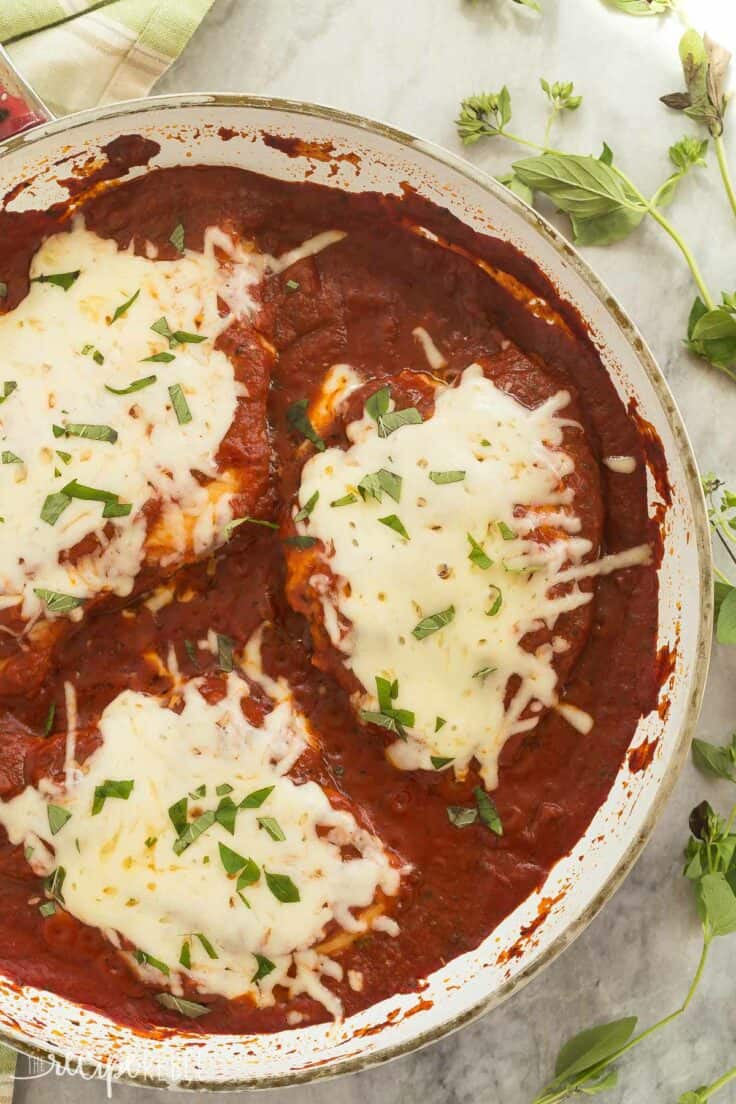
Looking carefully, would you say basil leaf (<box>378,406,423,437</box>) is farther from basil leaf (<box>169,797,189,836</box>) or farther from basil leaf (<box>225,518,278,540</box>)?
basil leaf (<box>169,797,189,836</box>)

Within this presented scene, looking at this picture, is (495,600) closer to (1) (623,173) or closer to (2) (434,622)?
(2) (434,622)

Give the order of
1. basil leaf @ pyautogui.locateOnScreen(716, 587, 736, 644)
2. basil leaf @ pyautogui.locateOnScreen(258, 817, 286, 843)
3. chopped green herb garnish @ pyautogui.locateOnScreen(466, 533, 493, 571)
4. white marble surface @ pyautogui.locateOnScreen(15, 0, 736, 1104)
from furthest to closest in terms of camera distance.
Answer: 1. white marble surface @ pyautogui.locateOnScreen(15, 0, 736, 1104)
2. basil leaf @ pyautogui.locateOnScreen(716, 587, 736, 644)
3. basil leaf @ pyautogui.locateOnScreen(258, 817, 286, 843)
4. chopped green herb garnish @ pyautogui.locateOnScreen(466, 533, 493, 571)

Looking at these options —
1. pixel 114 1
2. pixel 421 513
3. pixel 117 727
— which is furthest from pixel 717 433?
pixel 114 1

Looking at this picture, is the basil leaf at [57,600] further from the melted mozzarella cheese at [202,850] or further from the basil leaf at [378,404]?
the basil leaf at [378,404]

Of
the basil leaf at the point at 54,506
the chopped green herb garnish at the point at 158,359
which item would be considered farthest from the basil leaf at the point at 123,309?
the basil leaf at the point at 54,506

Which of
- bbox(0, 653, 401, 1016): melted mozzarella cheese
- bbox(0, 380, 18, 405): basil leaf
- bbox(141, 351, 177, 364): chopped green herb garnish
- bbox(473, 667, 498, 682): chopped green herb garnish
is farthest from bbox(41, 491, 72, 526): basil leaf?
bbox(473, 667, 498, 682): chopped green herb garnish

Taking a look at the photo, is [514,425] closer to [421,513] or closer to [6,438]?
[421,513]
